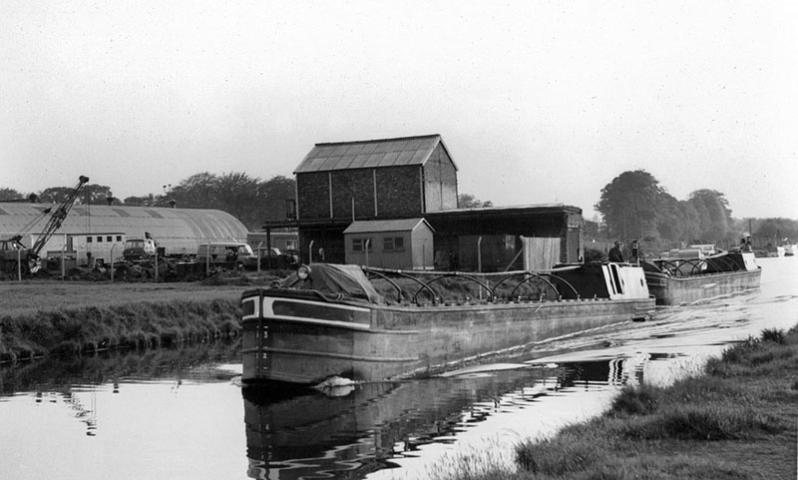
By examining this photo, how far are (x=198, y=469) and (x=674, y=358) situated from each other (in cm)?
1378

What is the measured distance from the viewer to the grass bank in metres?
26.4

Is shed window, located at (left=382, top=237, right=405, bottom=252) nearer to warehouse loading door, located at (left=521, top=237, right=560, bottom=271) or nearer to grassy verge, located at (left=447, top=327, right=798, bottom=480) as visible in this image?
warehouse loading door, located at (left=521, top=237, right=560, bottom=271)

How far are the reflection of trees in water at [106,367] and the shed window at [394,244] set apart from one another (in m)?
23.7

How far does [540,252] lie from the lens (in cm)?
5097

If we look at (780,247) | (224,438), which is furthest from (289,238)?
(780,247)

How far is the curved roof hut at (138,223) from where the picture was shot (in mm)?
73000

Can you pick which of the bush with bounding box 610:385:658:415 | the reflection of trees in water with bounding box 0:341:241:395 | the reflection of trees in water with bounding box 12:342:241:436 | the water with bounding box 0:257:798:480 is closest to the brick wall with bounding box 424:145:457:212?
the reflection of trees in water with bounding box 12:342:241:436

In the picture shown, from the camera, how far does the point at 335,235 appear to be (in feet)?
192

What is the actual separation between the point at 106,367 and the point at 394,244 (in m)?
28.8

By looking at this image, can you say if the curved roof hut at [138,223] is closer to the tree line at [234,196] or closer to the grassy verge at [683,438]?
the tree line at [234,196]

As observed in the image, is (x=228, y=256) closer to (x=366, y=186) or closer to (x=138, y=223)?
(x=366, y=186)

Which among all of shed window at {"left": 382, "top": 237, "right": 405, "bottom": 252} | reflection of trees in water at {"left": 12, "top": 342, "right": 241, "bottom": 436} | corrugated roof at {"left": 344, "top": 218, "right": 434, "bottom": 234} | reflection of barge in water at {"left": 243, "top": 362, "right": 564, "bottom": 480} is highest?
corrugated roof at {"left": 344, "top": 218, "right": 434, "bottom": 234}

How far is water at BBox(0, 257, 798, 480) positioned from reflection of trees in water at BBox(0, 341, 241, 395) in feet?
0.18

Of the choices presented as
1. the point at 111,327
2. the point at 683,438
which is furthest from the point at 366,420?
the point at 111,327
